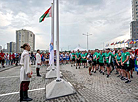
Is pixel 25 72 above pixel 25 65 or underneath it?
underneath

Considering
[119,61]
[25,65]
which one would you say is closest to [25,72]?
[25,65]

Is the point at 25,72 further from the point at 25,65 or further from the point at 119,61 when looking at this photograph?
the point at 119,61

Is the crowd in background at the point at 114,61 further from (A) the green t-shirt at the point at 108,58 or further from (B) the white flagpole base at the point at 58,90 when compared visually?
(B) the white flagpole base at the point at 58,90

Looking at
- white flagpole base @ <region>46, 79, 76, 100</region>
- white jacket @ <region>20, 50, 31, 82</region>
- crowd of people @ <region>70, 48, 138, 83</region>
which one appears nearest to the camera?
white jacket @ <region>20, 50, 31, 82</region>

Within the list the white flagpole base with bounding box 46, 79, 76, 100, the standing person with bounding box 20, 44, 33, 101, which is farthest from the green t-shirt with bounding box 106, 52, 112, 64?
the standing person with bounding box 20, 44, 33, 101

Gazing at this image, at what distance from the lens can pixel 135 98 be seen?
4109 mm

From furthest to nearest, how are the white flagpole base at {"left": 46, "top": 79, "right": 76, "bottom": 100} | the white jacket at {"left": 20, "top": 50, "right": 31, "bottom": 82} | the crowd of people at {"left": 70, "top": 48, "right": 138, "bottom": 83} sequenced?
the crowd of people at {"left": 70, "top": 48, "right": 138, "bottom": 83} < the white flagpole base at {"left": 46, "top": 79, "right": 76, "bottom": 100} < the white jacket at {"left": 20, "top": 50, "right": 31, "bottom": 82}

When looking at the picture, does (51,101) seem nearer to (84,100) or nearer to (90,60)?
(84,100)

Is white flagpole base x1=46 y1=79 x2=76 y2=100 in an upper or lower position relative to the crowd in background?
lower

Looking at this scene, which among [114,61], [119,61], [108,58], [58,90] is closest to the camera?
[58,90]

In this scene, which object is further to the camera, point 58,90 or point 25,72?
point 58,90

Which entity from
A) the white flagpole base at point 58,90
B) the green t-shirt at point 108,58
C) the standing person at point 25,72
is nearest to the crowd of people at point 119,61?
the green t-shirt at point 108,58

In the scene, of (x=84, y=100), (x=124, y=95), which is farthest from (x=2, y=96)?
(x=124, y=95)

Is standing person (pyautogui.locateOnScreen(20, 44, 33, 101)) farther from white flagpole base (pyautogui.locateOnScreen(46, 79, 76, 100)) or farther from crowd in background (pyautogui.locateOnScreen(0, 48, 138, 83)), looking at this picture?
crowd in background (pyautogui.locateOnScreen(0, 48, 138, 83))
